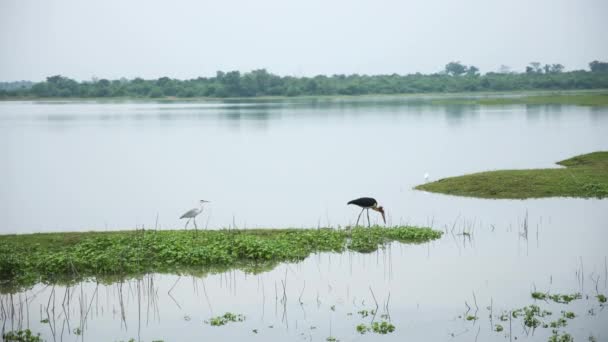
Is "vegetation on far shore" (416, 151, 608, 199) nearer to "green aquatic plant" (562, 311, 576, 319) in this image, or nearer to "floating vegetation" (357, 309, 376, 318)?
"green aquatic plant" (562, 311, 576, 319)

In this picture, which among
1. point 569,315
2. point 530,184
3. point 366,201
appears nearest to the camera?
point 569,315

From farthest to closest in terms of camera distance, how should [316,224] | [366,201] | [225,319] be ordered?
[316,224]
[366,201]
[225,319]

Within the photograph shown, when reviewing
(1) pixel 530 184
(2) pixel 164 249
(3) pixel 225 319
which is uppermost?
(1) pixel 530 184

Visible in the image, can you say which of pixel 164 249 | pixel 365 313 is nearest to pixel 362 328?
pixel 365 313

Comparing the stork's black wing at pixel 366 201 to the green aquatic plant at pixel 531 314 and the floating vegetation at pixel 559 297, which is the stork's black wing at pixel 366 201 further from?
the green aquatic plant at pixel 531 314

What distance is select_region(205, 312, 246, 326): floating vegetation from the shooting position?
1121 centimetres

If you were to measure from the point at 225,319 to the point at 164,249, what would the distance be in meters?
3.47

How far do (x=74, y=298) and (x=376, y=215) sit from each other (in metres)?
9.73

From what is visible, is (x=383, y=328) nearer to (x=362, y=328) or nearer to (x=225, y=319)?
(x=362, y=328)

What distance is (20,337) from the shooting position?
1046 cm

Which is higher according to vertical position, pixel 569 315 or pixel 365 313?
pixel 569 315

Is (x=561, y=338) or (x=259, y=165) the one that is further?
(x=259, y=165)

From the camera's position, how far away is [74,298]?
1253 centimetres

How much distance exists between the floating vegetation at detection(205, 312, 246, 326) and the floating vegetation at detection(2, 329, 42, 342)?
2.65 meters
